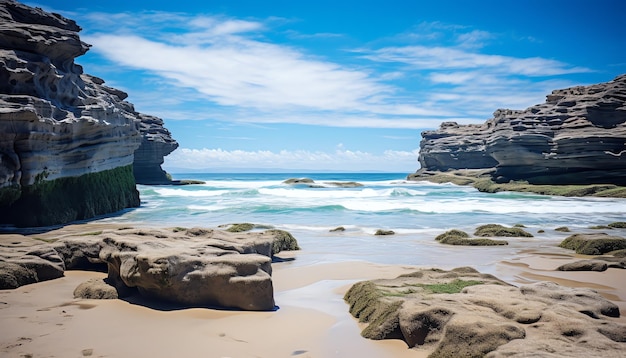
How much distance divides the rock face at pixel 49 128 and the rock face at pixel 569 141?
31.4 m

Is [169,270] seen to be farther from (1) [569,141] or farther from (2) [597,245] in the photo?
(1) [569,141]

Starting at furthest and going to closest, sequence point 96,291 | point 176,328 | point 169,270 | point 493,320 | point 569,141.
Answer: point 569,141 → point 96,291 → point 169,270 → point 176,328 → point 493,320

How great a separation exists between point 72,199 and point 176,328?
47.6 ft

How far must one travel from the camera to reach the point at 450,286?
5703 mm

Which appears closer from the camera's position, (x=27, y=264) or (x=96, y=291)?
(x=96, y=291)

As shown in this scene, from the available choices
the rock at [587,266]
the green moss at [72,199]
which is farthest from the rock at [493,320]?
the green moss at [72,199]

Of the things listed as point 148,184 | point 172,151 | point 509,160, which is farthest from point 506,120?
point 148,184

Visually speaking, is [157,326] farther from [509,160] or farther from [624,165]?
[509,160]

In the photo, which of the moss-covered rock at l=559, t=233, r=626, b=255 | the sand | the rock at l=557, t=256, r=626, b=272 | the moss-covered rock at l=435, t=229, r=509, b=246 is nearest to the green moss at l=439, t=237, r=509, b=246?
the moss-covered rock at l=435, t=229, r=509, b=246

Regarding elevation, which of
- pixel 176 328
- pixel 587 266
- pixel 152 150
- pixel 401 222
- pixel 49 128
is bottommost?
pixel 401 222

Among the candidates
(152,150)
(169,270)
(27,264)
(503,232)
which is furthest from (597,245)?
(152,150)

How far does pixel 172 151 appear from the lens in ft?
161

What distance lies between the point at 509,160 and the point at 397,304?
39.8 metres

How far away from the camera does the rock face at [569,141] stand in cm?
3445
